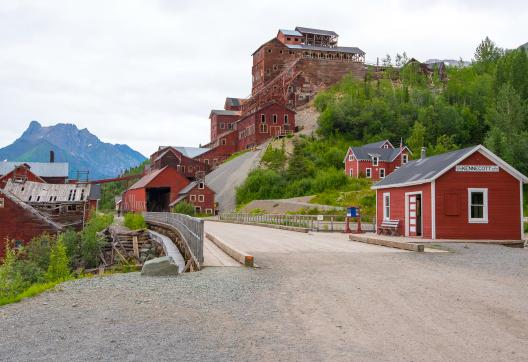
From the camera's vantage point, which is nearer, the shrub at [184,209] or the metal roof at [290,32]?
the shrub at [184,209]

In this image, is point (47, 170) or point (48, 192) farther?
point (47, 170)

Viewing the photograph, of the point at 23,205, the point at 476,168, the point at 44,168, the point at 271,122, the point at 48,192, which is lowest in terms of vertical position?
the point at 23,205

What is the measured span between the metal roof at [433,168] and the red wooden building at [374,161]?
40.0 metres

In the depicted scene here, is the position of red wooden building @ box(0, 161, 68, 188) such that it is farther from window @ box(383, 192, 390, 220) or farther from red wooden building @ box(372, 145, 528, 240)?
red wooden building @ box(372, 145, 528, 240)

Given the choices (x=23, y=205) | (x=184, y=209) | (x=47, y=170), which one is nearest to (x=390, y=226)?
(x=23, y=205)

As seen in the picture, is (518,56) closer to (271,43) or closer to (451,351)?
(271,43)

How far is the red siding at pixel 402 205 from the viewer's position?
2347 centimetres

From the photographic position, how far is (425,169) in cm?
2528

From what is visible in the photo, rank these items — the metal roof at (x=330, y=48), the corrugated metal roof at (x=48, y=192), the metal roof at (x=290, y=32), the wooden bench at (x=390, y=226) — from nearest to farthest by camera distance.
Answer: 1. the wooden bench at (x=390, y=226)
2. the corrugated metal roof at (x=48, y=192)
3. the metal roof at (x=330, y=48)
4. the metal roof at (x=290, y=32)

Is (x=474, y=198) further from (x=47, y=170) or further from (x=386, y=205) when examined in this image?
(x=47, y=170)

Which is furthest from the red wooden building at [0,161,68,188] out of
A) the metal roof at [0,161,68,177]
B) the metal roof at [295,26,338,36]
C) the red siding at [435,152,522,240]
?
the red siding at [435,152,522,240]

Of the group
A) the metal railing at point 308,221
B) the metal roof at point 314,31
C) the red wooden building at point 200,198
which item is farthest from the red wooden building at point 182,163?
the metal roof at point 314,31

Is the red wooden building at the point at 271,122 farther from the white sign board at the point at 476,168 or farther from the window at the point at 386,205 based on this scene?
the white sign board at the point at 476,168

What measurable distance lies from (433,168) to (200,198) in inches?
1969
